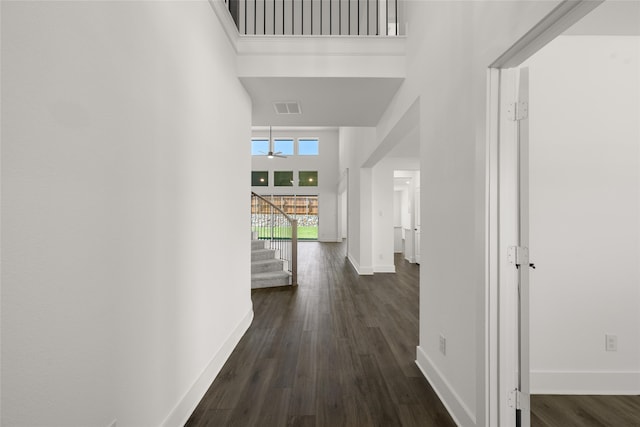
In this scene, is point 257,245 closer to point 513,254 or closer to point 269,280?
point 269,280

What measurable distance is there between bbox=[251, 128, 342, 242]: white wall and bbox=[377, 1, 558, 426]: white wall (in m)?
10.9

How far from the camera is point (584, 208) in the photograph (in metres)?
2.13

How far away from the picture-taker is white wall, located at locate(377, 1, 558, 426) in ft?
5.02

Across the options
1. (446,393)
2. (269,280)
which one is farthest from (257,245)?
(446,393)

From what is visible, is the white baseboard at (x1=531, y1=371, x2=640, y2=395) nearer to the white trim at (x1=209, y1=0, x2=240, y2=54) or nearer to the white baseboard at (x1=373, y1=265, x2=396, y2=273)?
the white trim at (x1=209, y1=0, x2=240, y2=54)

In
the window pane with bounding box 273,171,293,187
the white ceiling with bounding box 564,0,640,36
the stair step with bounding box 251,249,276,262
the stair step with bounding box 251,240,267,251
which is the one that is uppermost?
the window pane with bounding box 273,171,293,187

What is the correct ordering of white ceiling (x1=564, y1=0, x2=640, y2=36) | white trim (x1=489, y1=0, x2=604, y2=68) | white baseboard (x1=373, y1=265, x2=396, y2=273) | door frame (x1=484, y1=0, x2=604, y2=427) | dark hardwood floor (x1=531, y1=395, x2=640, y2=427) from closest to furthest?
white trim (x1=489, y1=0, x2=604, y2=68)
door frame (x1=484, y1=0, x2=604, y2=427)
white ceiling (x1=564, y1=0, x2=640, y2=36)
dark hardwood floor (x1=531, y1=395, x2=640, y2=427)
white baseboard (x1=373, y1=265, x2=396, y2=273)

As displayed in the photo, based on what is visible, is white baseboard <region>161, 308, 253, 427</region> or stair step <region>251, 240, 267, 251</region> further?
stair step <region>251, 240, 267, 251</region>

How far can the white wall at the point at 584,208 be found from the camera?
2.12 meters

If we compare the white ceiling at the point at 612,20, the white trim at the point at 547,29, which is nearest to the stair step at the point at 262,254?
the white trim at the point at 547,29

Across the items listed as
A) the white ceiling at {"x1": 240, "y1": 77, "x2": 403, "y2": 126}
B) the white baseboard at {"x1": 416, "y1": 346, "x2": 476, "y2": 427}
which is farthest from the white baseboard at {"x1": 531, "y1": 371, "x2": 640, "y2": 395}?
the white ceiling at {"x1": 240, "y1": 77, "x2": 403, "y2": 126}

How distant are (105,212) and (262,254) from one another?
4.50 metres

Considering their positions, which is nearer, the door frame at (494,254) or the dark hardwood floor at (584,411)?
the door frame at (494,254)

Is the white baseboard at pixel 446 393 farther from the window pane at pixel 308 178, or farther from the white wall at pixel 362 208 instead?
the window pane at pixel 308 178
